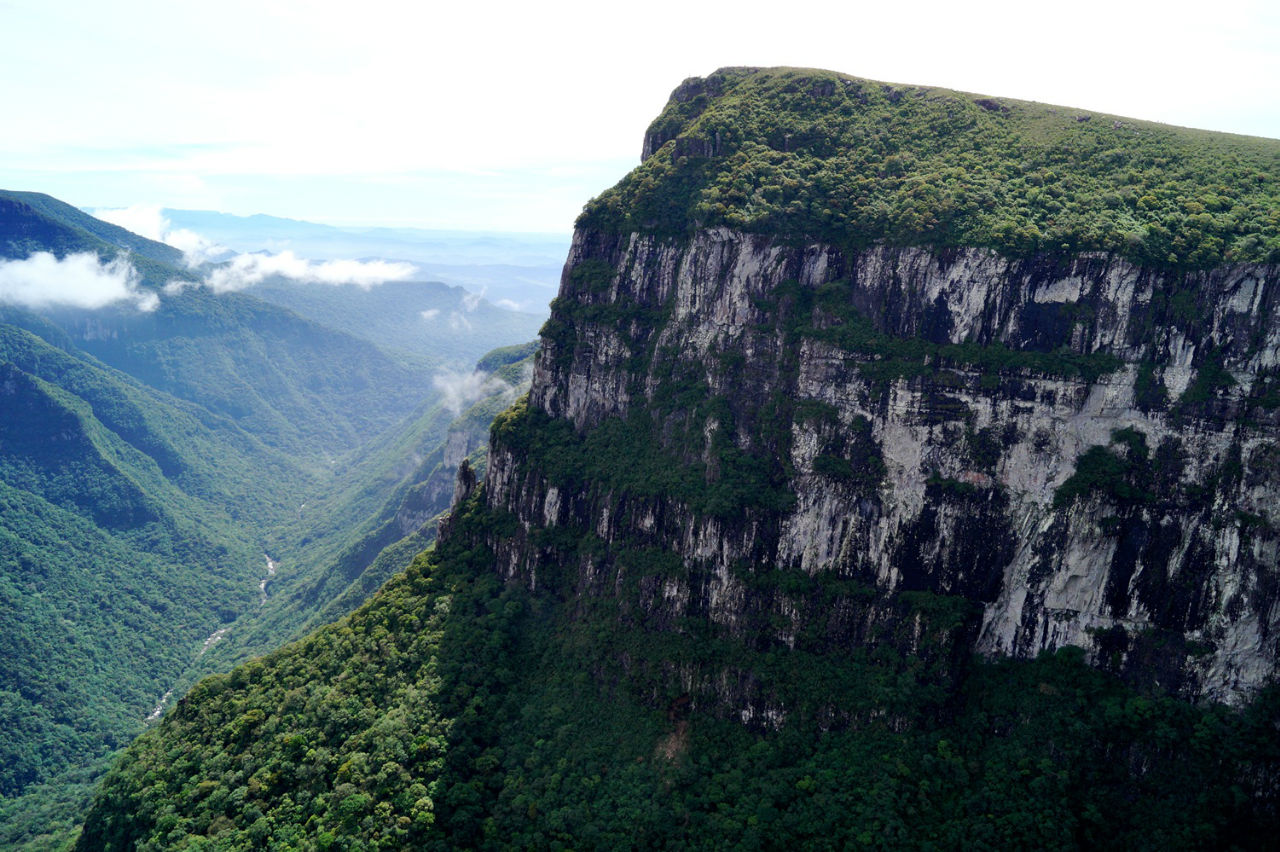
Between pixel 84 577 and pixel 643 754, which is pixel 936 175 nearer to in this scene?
pixel 643 754

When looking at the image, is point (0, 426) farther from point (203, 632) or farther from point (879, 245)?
point (879, 245)

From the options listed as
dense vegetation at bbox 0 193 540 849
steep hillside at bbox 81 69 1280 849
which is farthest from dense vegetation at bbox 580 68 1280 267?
dense vegetation at bbox 0 193 540 849

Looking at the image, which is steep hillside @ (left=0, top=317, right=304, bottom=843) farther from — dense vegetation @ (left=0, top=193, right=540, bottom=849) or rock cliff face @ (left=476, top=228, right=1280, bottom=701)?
rock cliff face @ (left=476, top=228, right=1280, bottom=701)

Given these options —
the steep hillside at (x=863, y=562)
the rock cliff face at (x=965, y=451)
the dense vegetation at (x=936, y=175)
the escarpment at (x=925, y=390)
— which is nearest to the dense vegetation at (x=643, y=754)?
the steep hillside at (x=863, y=562)

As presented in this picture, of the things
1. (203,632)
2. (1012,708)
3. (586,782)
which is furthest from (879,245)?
(203,632)


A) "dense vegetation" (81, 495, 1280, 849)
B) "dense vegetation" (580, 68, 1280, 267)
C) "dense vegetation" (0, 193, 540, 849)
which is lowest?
"dense vegetation" (0, 193, 540, 849)
